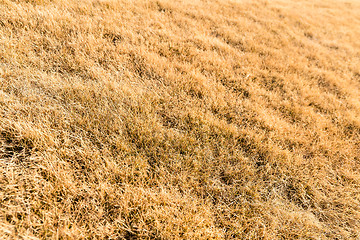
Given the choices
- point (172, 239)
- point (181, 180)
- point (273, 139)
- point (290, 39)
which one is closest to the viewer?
point (172, 239)

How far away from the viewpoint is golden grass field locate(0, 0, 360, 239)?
5.64 ft

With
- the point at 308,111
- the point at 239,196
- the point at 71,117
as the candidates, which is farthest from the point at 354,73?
the point at 71,117

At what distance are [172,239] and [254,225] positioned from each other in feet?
3.01

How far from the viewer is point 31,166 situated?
5.81ft

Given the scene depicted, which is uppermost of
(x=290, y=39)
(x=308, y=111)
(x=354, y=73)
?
(x=290, y=39)

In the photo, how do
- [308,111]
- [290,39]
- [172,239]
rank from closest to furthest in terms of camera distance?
1. [172,239]
2. [308,111]
3. [290,39]

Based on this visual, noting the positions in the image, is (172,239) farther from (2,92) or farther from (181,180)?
(2,92)

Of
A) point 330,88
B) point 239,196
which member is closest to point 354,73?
point 330,88

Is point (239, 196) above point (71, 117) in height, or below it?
below

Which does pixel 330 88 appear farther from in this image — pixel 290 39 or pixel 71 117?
pixel 71 117

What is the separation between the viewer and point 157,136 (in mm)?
2393

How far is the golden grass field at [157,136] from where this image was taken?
172 centimetres

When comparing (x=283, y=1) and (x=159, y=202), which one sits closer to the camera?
(x=159, y=202)

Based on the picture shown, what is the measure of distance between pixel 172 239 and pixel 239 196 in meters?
0.94
